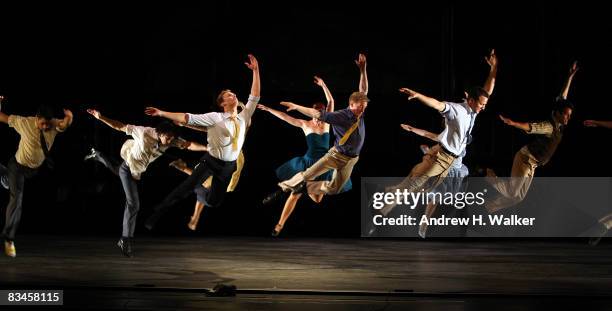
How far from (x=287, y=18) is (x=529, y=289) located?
6.24 m

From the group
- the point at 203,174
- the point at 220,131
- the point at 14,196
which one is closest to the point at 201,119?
the point at 220,131

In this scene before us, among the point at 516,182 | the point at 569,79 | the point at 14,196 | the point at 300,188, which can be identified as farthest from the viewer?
the point at 516,182

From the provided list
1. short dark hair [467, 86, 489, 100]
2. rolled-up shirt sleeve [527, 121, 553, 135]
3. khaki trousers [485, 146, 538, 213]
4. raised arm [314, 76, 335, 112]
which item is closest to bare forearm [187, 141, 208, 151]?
raised arm [314, 76, 335, 112]

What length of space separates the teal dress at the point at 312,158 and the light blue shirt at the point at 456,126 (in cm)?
153

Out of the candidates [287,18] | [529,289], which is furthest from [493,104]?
[529,289]

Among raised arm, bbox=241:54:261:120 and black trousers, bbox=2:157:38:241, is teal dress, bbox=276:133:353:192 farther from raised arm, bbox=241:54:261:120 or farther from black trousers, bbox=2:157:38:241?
black trousers, bbox=2:157:38:241

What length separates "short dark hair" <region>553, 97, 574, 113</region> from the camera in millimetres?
13655

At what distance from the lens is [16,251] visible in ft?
38.4

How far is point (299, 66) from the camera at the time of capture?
535 inches

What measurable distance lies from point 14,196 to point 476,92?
599cm

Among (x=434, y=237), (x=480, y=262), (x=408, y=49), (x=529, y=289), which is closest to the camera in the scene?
(x=529, y=289)

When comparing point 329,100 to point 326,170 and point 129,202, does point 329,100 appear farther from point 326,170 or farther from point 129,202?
point 129,202

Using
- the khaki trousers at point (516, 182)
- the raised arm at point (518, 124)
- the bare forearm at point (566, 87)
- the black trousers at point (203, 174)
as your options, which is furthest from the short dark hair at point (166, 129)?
the bare forearm at point (566, 87)

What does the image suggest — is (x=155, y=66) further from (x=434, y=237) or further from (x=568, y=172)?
(x=568, y=172)
